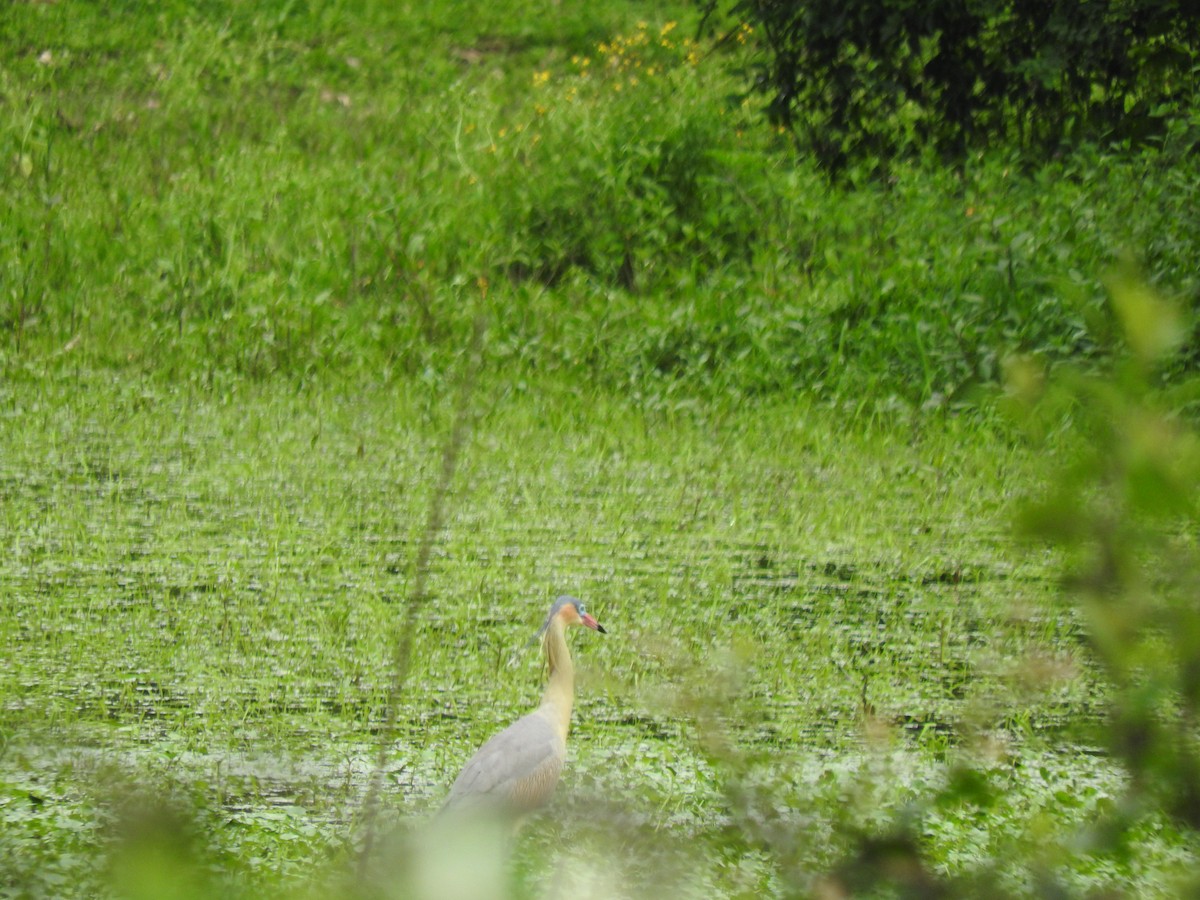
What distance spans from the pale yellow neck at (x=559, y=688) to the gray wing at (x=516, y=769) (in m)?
0.06

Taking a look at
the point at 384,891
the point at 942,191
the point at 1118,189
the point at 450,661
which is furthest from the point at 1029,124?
the point at 384,891

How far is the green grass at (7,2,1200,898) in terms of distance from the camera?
2.94 m

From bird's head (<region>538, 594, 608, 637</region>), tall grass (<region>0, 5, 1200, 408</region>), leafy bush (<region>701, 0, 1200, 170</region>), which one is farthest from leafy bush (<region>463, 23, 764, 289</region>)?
bird's head (<region>538, 594, 608, 637</region>)

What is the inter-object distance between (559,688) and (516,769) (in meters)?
0.32

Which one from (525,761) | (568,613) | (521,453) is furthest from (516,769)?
(521,453)

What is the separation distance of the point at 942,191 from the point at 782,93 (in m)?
0.86

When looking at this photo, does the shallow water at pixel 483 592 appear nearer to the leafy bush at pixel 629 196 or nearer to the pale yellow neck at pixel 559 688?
the pale yellow neck at pixel 559 688

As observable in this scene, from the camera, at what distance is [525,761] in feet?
9.65

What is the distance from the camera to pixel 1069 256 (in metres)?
6.66

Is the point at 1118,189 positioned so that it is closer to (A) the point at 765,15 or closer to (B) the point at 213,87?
(A) the point at 765,15

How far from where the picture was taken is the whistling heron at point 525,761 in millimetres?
2855

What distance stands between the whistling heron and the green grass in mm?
112

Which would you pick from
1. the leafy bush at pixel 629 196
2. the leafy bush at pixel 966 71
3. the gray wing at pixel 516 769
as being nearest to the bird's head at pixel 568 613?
the gray wing at pixel 516 769

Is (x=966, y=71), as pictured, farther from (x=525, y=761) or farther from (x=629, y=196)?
(x=525, y=761)
